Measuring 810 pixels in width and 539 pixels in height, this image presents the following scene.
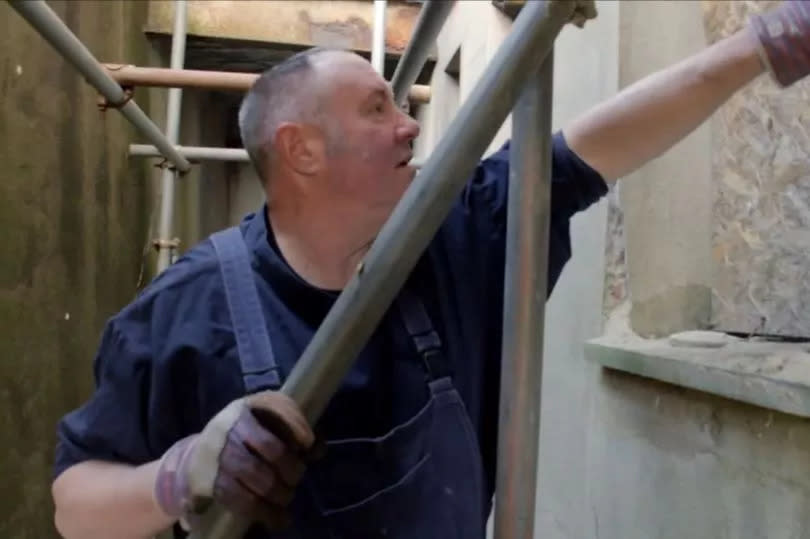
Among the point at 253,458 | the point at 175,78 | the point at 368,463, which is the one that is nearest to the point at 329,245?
the point at 368,463

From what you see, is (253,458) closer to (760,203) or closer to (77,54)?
(77,54)

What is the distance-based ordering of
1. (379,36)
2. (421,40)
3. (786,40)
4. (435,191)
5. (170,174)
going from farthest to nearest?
(170,174), (379,36), (421,40), (786,40), (435,191)

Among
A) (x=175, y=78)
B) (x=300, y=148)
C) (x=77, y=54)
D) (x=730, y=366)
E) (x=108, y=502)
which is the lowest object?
(x=108, y=502)

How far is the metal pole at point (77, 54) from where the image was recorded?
81 centimetres

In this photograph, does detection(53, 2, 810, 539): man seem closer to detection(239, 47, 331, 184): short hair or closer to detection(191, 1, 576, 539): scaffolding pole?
detection(239, 47, 331, 184): short hair

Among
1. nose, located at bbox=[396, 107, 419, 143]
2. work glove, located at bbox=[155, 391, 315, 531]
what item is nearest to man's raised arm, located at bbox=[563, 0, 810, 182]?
nose, located at bbox=[396, 107, 419, 143]

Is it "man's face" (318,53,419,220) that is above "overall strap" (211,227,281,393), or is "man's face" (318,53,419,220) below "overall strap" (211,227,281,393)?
above

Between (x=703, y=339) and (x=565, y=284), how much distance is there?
1.43ft

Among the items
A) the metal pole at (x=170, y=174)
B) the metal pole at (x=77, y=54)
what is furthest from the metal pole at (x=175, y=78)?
the metal pole at (x=170, y=174)

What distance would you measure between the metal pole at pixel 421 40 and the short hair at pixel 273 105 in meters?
0.12

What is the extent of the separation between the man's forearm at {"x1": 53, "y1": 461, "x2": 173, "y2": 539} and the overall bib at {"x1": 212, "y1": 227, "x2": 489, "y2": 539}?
0.43 feet

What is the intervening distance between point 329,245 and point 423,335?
0.55ft

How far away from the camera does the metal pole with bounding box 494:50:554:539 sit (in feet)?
2.06

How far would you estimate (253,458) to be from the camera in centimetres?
62
